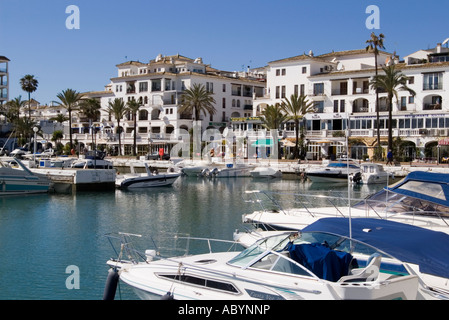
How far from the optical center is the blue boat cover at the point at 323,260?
12.1 metres

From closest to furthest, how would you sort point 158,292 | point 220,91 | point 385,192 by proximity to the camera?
1. point 158,292
2. point 385,192
3. point 220,91

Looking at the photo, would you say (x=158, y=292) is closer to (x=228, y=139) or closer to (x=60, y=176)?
(x=60, y=176)

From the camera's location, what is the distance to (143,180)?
49562 millimetres

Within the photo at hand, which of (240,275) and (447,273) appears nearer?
(240,275)

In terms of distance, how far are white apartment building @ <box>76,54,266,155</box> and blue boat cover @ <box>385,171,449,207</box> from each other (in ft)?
229

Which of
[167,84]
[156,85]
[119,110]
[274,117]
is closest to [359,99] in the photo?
[274,117]

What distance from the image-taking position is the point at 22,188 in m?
43.2

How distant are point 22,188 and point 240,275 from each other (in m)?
35.4

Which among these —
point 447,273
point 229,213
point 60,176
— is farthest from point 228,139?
point 447,273

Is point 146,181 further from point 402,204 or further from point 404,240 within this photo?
point 404,240

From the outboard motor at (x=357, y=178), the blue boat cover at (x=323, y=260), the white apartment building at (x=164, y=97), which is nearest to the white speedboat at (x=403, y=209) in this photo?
the blue boat cover at (x=323, y=260)

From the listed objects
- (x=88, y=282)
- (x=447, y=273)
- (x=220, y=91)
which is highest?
(x=220, y=91)

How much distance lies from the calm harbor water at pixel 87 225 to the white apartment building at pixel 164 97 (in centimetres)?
4130

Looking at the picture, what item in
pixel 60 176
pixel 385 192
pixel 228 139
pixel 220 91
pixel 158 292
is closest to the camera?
pixel 158 292
